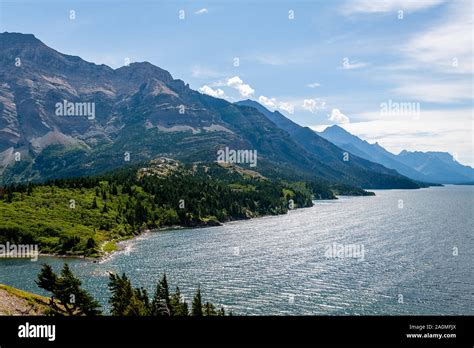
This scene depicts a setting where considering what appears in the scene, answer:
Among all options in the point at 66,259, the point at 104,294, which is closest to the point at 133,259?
the point at 66,259

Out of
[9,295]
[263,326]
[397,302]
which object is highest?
[263,326]

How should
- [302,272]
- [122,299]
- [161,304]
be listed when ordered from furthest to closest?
[302,272] → [161,304] → [122,299]

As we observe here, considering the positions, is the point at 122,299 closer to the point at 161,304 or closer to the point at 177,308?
the point at 161,304

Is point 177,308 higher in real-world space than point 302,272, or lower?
higher

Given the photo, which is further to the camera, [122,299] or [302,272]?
[302,272]

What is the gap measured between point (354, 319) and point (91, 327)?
6.96 metres

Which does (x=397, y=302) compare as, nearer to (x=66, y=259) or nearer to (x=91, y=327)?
(x=91, y=327)

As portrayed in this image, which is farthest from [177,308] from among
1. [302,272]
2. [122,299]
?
[302,272]

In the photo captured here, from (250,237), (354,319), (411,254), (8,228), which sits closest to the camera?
(354,319)

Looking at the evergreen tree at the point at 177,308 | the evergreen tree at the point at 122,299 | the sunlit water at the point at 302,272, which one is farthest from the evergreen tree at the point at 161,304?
the sunlit water at the point at 302,272

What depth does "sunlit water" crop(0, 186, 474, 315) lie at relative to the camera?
296 ft

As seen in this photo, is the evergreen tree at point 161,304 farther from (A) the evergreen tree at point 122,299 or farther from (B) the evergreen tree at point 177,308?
(A) the evergreen tree at point 122,299

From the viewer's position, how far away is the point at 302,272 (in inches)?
4803

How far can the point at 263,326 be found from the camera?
11289 mm
